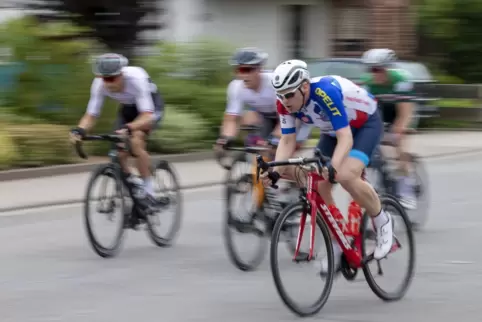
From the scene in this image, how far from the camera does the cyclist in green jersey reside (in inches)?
403

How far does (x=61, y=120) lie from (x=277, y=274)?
10.4 meters

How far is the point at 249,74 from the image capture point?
344 inches

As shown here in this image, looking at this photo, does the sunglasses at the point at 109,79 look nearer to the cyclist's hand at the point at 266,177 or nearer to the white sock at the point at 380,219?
the cyclist's hand at the point at 266,177

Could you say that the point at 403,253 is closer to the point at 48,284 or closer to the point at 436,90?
the point at 48,284

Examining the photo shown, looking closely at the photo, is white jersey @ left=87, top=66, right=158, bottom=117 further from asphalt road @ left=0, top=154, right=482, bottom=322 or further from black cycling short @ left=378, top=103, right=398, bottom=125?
black cycling short @ left=378, top=103, right=398, bottom=125

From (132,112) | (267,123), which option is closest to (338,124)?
(267,123)

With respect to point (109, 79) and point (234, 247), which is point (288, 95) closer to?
point (234, 247)

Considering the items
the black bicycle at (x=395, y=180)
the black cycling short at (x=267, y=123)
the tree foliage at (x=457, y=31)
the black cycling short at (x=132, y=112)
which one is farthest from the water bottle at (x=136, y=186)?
the tree foliage at (x=457, y=31)

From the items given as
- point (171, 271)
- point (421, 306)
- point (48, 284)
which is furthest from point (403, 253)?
point (48, 284)

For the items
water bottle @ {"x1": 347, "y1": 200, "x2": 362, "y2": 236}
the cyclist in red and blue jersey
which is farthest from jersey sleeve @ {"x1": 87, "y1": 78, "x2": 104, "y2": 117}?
water bottle @ {"x1": 347, "y1": 200, "x2": 362, "y2": 236}

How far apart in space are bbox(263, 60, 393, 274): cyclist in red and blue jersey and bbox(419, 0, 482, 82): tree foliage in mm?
20461

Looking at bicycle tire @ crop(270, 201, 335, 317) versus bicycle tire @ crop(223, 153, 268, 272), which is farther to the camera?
bicycle tire @ crop(223, 153, 268, 272)

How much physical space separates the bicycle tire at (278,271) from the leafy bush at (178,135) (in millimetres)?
9929

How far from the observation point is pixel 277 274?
21.5 ft
